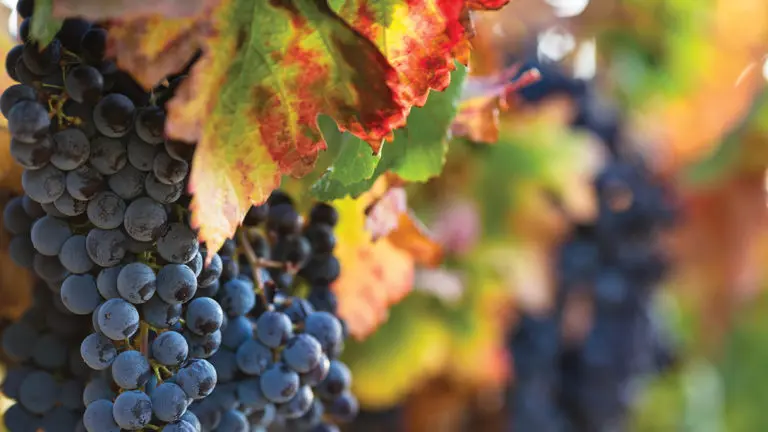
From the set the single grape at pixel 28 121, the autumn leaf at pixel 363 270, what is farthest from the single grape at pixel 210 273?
the autumn leaf at pixel 363 270

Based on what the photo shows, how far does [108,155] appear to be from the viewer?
0.39 meters

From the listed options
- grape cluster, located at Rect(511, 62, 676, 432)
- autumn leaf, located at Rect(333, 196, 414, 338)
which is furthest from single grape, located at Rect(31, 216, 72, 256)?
grape cluster, located at Rect(511, 62, 676, 432)

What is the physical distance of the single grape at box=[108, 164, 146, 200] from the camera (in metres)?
0.39

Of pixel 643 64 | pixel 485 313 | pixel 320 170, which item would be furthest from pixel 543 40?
pixel 320 170

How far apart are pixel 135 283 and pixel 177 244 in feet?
0.09

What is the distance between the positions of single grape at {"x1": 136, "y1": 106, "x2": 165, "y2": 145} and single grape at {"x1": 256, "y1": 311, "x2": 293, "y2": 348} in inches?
4.9

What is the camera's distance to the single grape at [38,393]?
47 cm

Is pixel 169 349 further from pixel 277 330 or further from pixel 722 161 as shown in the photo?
pixel 722 161

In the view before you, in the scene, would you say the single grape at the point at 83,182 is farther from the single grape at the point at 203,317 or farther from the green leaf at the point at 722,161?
the green leaf at the point at 722,161

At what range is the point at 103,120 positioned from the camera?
389mm

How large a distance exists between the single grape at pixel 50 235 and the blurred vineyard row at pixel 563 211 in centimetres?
13

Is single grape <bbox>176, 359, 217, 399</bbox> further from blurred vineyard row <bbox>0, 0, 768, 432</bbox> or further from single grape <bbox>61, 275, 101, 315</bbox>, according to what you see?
blurred vineyard row <bbox>0, 0, 768, 432</bbox>

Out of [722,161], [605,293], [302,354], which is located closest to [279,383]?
[302,354]

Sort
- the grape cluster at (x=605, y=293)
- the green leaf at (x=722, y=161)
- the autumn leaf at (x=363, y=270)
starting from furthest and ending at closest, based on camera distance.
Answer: the green leaf at (x=722, y=161), the grape cluster at (x=605, y=293), the autumn leaf at (x=363, y=270)
